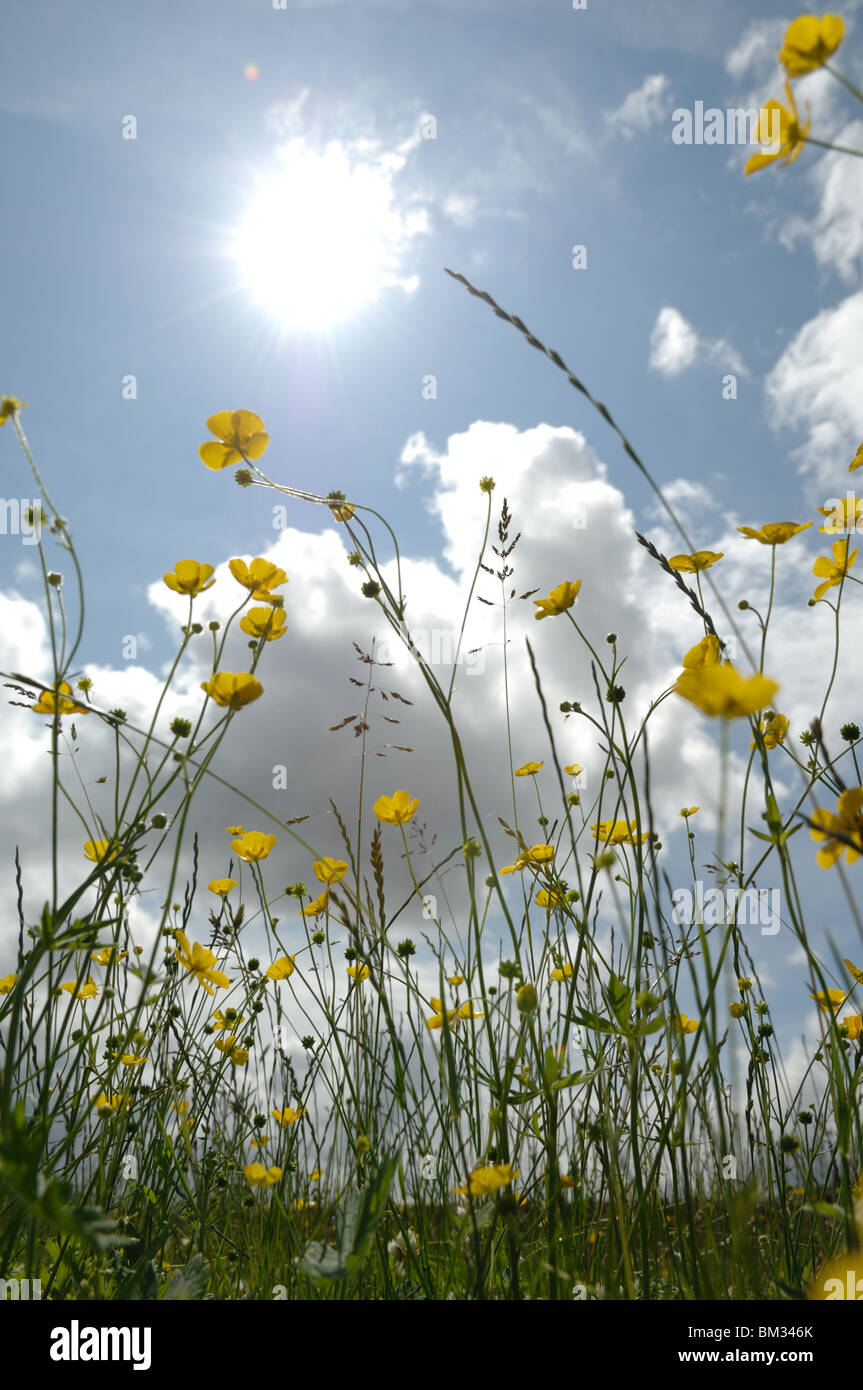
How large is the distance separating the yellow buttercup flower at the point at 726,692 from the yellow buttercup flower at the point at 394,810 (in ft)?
3.73

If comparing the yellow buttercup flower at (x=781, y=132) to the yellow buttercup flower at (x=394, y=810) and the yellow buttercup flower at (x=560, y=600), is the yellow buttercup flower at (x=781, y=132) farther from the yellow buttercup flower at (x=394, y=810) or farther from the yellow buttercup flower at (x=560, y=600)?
the yellow buttercup flower at (x=394, y=810)

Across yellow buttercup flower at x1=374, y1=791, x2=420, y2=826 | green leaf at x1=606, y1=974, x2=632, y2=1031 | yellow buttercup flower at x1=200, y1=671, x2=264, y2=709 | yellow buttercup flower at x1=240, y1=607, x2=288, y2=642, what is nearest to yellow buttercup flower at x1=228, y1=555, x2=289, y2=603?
yellow buttercup flower at x1=240, y1=607, x2=288, y2=642

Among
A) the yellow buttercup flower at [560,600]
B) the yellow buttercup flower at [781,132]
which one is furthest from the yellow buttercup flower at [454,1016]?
the yellow buttercup flower at [781,132]

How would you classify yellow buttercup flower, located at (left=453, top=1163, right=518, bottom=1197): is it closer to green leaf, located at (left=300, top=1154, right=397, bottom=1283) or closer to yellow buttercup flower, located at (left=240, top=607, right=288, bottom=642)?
green leaf, located at (left=300, top=1154, right=397, bottom=1283)

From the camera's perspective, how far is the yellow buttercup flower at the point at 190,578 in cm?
153

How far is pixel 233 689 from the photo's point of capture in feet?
4.34

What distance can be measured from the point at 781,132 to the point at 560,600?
1.10 meters

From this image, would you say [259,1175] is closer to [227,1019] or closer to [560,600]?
[227,1019]

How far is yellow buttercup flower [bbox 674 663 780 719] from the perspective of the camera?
78 centimetres

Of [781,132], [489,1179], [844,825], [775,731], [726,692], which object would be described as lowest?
[489,1179]

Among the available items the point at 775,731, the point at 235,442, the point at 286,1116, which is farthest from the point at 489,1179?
the point at 286,1116

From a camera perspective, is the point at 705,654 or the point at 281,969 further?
the point at 281,969

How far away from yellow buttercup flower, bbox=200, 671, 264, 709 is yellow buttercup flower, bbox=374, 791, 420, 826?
25.8 inches
